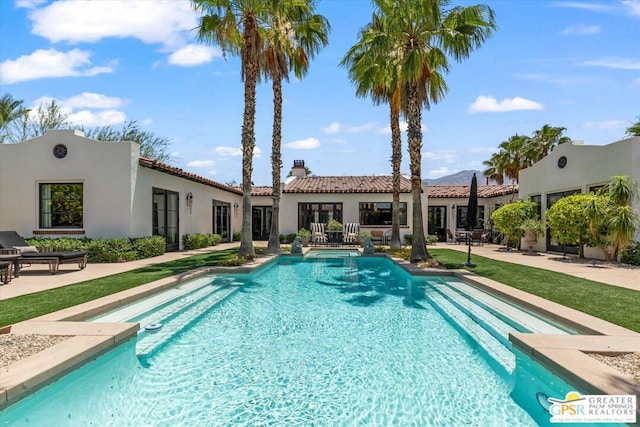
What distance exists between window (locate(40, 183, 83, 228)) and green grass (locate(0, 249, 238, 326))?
5455 millimetres

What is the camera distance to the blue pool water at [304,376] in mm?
3902

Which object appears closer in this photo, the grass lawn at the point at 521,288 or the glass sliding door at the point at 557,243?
the grass lawn at the point at 521,288

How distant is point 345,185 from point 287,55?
40.6 feet

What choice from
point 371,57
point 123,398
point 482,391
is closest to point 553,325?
point 482,391

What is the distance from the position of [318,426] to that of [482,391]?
2.09 meters

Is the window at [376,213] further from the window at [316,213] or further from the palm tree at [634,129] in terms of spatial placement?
the palm tree at [634,129]

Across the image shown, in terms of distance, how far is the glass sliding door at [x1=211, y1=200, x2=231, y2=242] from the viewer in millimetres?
24916

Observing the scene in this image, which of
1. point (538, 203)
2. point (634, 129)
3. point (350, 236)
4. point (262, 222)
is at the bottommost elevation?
point (350, 236)

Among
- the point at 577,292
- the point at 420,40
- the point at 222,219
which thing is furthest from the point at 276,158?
the point at 577,292

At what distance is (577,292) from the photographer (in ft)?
28.1

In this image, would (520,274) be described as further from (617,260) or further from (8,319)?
(8,319)

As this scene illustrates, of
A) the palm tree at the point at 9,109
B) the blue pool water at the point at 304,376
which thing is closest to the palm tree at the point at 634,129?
the blue pool water at the point at 304,376

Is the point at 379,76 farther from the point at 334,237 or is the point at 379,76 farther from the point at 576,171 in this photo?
the point at 334,237

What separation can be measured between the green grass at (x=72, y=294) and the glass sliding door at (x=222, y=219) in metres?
13.0
